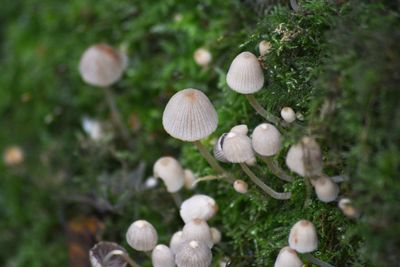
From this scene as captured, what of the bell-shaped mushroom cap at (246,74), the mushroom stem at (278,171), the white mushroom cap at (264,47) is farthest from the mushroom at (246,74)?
the mushroom stem at (278,171)

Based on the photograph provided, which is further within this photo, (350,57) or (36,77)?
(36,77)

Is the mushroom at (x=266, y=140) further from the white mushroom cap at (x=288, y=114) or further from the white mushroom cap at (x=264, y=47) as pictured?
the white mushroom cap at (x=264, y=47)

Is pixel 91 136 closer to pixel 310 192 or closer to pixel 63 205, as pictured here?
pixel 63 205

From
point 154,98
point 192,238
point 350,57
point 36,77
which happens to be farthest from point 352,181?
point 36,77

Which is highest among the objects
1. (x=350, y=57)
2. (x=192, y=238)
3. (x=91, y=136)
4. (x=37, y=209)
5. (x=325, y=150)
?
(x=350, y=57)

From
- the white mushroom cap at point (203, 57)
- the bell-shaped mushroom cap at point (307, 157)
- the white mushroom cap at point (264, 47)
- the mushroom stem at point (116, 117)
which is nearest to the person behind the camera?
the bell-shaped mushroom cap at point (307, 157)

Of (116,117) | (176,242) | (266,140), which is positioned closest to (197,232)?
(176,242)

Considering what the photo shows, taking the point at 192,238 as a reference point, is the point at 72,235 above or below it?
below
